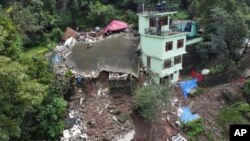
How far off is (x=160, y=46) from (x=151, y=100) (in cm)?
467

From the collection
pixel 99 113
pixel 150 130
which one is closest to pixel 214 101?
pixel 150 130

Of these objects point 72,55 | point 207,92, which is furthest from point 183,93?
point 72,55

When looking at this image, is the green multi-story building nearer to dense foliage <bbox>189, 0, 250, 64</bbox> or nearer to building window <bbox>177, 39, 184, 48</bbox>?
building window <bbox>177, 39, 184, 48</bbox>

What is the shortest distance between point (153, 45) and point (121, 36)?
404 centimetres

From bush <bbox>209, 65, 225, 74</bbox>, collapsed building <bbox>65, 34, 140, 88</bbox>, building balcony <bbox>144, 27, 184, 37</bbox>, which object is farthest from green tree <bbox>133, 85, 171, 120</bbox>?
bush <bbox>209, 65, 225, 74</bbox>

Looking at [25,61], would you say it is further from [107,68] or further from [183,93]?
[183,93]

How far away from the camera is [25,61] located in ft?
51.4

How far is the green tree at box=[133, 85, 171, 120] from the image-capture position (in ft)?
54.6

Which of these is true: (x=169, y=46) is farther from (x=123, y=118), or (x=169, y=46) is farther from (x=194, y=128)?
(x=123, y=118)

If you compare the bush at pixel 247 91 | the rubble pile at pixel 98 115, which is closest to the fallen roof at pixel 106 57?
the rubble pile at pixel 98 115

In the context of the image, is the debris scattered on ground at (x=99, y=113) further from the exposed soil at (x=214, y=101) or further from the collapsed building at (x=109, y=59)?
the exposed soil at (x=214, y=101)

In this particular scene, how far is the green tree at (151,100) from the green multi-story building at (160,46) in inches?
136

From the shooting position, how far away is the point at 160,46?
1994cm

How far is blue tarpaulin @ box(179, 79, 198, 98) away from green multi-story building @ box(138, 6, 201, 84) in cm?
87
